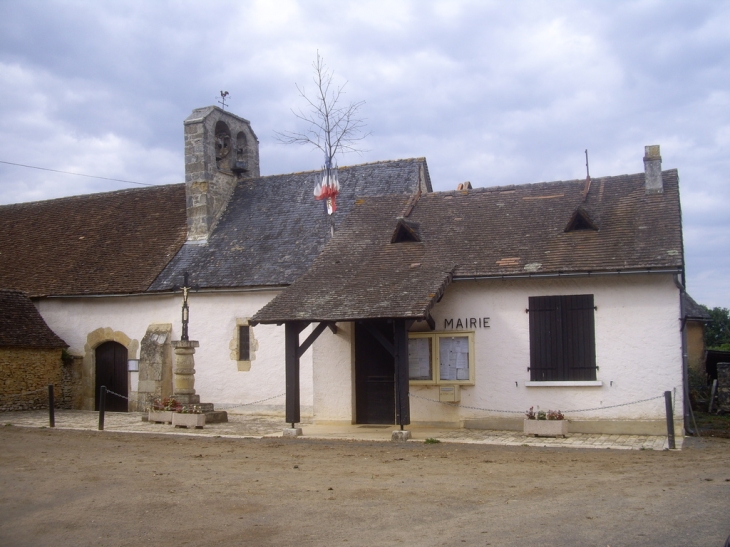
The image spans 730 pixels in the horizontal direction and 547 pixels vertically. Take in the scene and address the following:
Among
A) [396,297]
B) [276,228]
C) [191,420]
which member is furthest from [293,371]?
[276,228]

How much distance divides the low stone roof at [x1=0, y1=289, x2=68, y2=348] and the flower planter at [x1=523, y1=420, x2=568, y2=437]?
41.3 ft

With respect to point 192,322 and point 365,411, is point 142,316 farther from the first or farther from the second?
point 365,411

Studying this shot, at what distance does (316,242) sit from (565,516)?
41.3ft

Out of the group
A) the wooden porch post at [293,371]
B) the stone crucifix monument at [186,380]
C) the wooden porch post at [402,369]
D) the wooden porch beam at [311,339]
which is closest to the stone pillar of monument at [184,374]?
the stone crucifix monument at [186,380]

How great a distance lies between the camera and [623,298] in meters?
13.4

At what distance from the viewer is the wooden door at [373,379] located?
15.2m

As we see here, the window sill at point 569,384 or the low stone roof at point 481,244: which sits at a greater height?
the low stone roof at point 481,244

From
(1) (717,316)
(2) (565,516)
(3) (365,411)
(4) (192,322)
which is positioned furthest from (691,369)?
(1) (717,316)

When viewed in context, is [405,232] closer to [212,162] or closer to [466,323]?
[466,323]

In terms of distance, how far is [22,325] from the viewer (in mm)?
19438

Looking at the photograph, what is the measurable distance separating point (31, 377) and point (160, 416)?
5033 mm

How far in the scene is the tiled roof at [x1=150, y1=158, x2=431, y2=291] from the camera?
18.5m

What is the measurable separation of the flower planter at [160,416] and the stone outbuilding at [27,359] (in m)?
4.55

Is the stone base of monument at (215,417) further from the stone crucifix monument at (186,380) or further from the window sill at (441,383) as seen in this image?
the window sill at (441,383)
